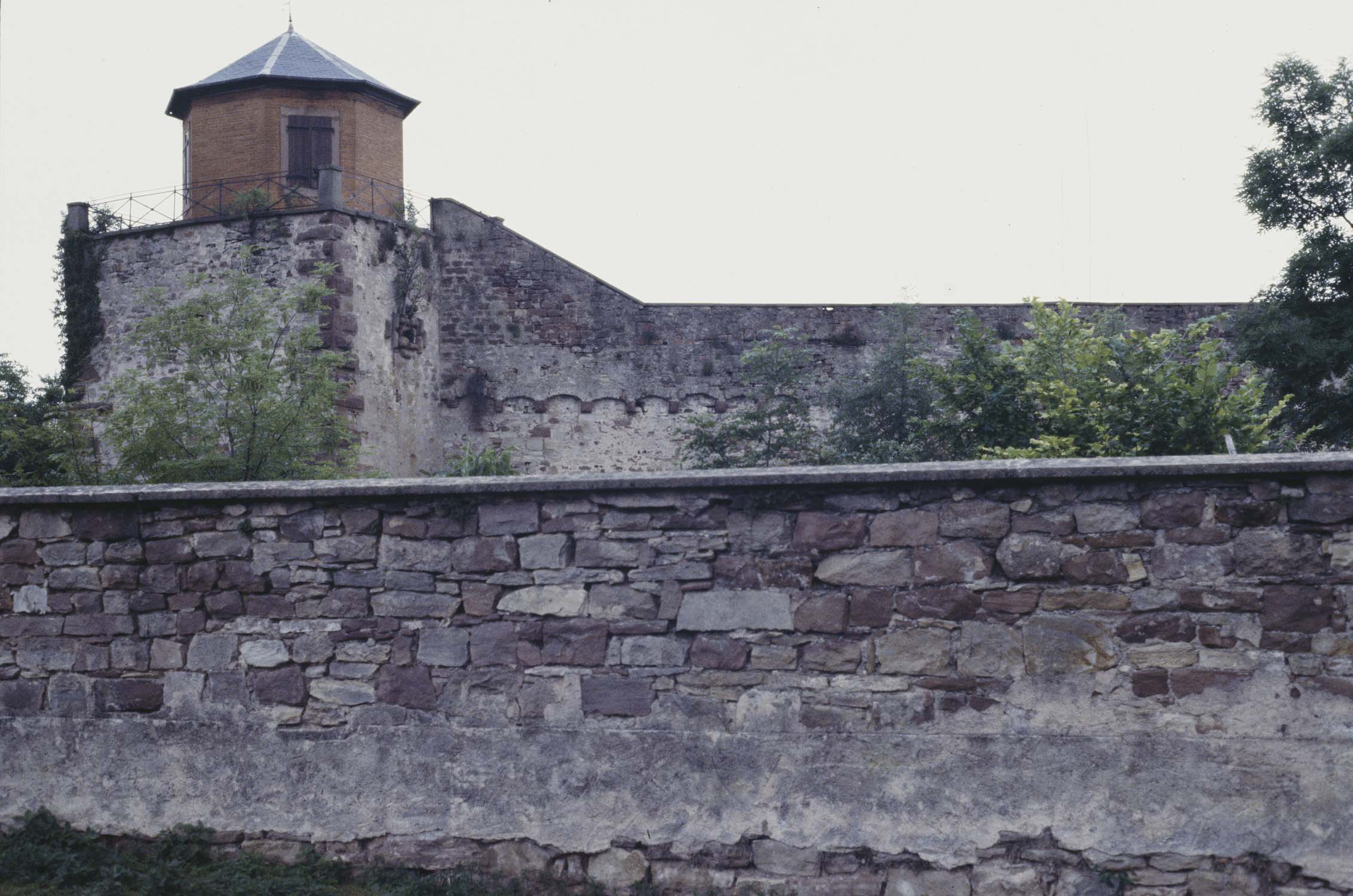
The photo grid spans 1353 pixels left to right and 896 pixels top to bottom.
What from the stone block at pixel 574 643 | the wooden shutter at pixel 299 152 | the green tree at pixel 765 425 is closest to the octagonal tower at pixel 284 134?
the wooden shutter at pixel 299 152

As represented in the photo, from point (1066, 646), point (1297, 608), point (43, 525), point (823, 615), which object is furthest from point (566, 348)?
point (1297, 608)

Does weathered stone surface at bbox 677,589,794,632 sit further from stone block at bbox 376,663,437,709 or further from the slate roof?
the slate roof

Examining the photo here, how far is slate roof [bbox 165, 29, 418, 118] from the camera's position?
1977 cm

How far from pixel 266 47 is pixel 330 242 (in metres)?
5.79

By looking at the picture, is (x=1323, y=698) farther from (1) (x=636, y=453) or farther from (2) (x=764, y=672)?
(1) (x=636, y=453)

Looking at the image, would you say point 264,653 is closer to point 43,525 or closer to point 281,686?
point 281,686

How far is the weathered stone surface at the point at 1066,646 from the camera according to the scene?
5.61 meters

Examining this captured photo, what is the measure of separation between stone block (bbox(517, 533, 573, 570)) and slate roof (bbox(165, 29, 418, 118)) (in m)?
15.5

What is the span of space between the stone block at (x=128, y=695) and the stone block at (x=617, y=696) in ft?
6.77

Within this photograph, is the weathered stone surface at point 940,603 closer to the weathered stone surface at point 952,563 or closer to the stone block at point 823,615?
the weathered stone surface at point 952,563

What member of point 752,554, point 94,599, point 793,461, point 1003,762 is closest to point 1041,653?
point 1003,762

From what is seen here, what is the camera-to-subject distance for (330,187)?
17578 mm

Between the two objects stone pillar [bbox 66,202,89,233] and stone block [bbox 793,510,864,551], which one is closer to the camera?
stone block [bbox 793,510,864,551]

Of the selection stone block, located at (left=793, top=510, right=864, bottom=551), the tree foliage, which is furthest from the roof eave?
stone block, located at (left=793, top=510, right=864, bottom=551)
